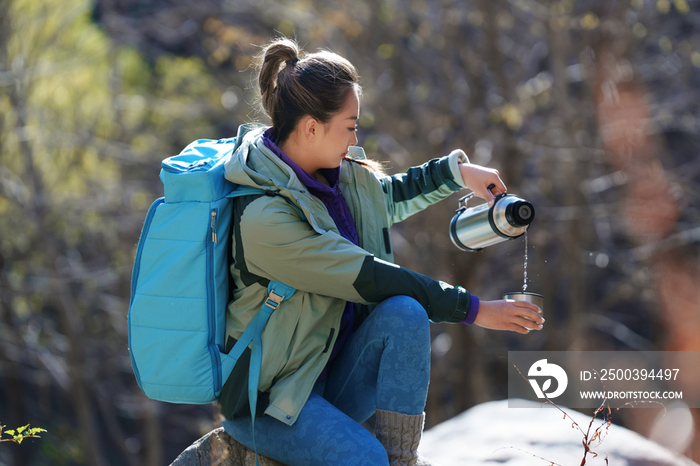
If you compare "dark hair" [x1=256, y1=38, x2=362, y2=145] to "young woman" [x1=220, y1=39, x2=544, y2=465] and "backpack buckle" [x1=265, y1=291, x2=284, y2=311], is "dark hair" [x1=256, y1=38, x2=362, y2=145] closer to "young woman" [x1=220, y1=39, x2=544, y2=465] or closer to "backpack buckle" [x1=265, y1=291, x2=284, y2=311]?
"young woman" [x1=220, y1=39, x2=544, y2=465]

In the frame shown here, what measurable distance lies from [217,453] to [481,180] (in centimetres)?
124

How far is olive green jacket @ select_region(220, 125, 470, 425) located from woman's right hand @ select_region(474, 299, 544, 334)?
0.06m

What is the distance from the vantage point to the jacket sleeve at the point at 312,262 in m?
1.80

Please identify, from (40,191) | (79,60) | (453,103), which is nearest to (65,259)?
(40,191)

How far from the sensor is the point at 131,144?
27.0ft

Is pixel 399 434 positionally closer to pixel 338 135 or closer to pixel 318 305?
pixel 318 305

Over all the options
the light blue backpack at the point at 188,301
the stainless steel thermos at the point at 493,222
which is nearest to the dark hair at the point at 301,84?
the light blue backpack at the point at 188,301

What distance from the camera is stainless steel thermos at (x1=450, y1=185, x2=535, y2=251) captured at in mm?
2084

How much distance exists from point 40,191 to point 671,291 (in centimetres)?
667

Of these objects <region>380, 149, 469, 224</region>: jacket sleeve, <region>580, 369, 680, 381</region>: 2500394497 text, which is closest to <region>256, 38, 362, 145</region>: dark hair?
<region>380, 149, 469, 224</region>: jacket sleeve

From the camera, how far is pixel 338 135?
6.52 feet

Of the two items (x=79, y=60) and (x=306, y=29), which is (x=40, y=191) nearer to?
(x=79, y=60)

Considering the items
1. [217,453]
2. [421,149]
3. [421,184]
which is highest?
[421,184]

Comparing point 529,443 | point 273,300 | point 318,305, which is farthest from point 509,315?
point 529,443
